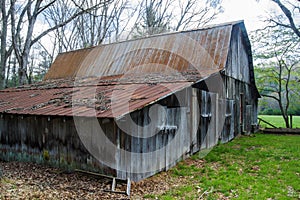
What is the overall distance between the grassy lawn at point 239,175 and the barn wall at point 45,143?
6.61 feet

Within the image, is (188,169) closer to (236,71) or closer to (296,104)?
(236,71)

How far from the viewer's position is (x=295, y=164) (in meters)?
7.78

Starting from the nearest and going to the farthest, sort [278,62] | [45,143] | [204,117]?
[45,143]
[204,117]
[278,62]

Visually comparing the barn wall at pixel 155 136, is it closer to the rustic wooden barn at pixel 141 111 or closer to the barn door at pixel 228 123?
the rustic wooden barn at pixel 141 111

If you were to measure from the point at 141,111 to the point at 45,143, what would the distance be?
10.5 ft

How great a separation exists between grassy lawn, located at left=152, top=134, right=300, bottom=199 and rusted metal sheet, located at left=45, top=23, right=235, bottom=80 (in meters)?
3.56

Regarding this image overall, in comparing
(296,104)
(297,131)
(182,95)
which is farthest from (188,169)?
(296,104)

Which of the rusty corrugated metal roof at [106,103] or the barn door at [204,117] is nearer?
the rusty corrugated metal roof at [106,103]

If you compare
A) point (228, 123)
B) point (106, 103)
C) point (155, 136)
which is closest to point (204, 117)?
point (228, 123)

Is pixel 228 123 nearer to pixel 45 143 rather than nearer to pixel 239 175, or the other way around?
pixel 239 175

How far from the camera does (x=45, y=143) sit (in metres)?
7.43

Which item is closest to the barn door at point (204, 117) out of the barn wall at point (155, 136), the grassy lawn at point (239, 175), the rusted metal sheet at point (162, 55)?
the grassy lawn at point (239, 175)

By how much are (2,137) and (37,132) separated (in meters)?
2.16

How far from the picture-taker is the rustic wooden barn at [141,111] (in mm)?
6094
